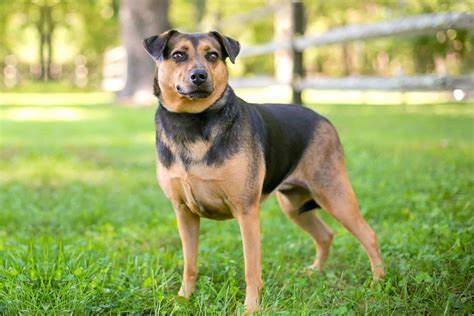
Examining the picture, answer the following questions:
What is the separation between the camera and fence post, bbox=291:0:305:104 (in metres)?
11.8

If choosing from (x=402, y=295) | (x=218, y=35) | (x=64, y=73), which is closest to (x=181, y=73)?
(x=218, y=35)

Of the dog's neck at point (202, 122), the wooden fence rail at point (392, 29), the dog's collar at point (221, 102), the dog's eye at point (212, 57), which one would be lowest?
the dog's neck at point (202, 122)

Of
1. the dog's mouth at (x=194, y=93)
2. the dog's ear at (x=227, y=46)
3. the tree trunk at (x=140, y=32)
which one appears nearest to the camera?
the dog's mouth at (x=194, y=93)

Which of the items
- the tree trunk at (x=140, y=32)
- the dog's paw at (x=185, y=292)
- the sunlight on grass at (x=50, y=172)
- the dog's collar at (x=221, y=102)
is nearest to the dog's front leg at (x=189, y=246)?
the dog's paw at (x=185, y=292)

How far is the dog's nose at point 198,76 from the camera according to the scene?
12.6 feet

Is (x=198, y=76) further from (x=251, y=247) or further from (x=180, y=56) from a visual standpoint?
(x=251, y=247)

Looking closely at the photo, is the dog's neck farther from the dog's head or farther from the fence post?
the fence post

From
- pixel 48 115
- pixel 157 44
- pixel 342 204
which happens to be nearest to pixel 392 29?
pixel 342 204

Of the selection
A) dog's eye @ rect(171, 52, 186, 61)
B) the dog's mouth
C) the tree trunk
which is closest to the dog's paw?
the dog's mouth

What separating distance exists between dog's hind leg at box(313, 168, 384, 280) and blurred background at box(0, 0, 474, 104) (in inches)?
155

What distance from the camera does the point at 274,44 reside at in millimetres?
12891

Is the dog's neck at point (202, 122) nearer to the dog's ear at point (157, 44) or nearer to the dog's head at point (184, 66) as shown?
the dog's head at point (184, 66)

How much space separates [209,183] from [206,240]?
1730 millimetres

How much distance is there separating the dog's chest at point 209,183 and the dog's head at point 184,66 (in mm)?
385
